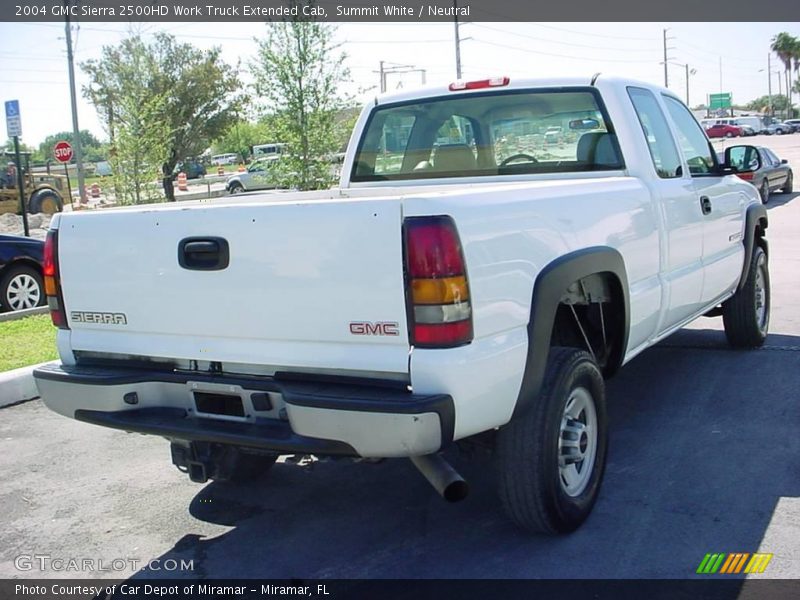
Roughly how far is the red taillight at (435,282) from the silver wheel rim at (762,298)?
4660 millimetres

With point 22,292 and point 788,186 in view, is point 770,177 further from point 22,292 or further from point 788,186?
point 22,292

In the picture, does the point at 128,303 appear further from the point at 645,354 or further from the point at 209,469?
the point at 645,354

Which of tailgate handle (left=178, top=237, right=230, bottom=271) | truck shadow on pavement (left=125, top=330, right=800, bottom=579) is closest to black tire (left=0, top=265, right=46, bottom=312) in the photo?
truck shadow on pavement (left=125, top=330, right=800, bottom=579)

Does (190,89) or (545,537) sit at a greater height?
(190,89)

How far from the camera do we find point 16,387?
6.49m

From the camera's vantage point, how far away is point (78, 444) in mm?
5516

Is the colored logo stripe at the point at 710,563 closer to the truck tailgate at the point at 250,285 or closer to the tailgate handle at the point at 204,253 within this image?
the truck tailgate at the point at 250,285

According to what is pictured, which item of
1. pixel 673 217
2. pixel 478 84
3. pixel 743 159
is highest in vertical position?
pixel 478 84

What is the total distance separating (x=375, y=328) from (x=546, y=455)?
0.97 metres

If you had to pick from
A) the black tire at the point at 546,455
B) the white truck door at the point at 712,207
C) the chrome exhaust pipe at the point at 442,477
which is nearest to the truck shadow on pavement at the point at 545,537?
the black tire at the point at 546,455

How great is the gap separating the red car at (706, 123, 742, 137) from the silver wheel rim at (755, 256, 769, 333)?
2494 inches

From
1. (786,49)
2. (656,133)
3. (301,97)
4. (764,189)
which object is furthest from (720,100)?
(656,133)

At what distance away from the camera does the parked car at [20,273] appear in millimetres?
9633

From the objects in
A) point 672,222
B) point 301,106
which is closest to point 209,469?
point 672,222
